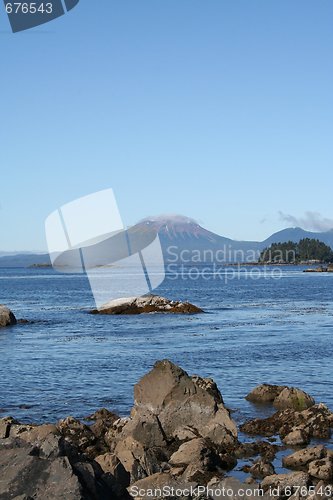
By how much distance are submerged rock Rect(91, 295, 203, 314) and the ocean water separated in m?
2.39

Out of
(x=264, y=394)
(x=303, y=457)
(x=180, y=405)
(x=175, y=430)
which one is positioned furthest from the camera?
(x=264, y=394)

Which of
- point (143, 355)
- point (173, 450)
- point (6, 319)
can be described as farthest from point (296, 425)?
point (6, 319)

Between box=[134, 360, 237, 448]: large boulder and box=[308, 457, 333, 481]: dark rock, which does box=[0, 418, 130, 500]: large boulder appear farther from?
box=[134, 360, 237, 448]: large boulder

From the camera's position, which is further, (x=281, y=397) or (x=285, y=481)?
(x=281, y=397)

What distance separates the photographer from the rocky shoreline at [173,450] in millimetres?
16266

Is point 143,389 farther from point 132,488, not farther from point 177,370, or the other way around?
point 132,488

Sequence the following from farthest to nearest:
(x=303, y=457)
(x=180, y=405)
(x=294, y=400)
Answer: (x=294, y=400), (x=180, y=405), (x=303, y=457)

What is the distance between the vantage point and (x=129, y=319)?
71875 millimetres

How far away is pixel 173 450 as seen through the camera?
2397 centimetres

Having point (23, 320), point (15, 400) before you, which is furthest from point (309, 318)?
point (15, 400)

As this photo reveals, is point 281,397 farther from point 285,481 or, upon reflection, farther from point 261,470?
point 285,481

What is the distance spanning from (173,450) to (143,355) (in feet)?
73.7

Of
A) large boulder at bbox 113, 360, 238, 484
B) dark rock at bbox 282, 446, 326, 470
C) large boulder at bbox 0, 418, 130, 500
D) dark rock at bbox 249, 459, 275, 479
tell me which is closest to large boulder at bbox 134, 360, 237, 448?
large boulder at bbox 113, 360, 238, 484

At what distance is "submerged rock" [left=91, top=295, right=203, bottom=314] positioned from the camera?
78062 millimetres
